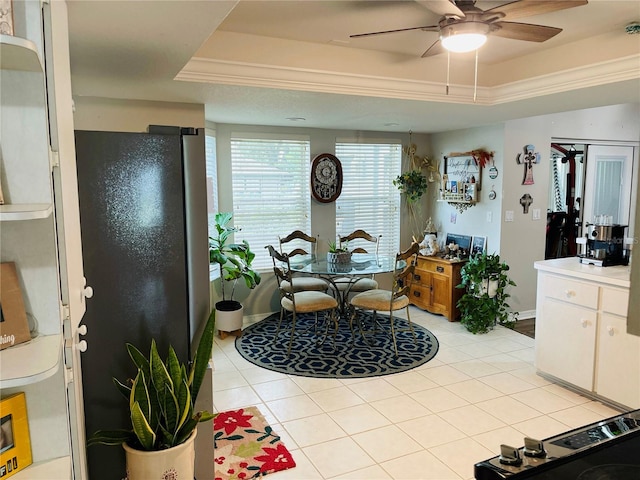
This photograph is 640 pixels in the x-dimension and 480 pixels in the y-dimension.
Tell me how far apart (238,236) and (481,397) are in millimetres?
3013

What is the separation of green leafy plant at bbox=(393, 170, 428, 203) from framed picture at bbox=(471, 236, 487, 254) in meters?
0.89

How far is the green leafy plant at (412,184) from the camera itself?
5.69m

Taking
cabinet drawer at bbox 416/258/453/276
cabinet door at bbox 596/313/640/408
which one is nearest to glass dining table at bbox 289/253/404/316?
cabinet drawer at bbox 416/258/453/276

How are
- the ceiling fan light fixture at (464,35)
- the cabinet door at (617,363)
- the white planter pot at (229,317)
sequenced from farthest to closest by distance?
the white planter pot at (229,317) < the cabinet door at (617,363) < the ceiling fan light fixture at (464,35)

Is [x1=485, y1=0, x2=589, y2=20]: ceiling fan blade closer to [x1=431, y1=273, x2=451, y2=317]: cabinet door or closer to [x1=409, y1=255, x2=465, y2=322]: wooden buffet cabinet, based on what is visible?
[x1=409, y1=255, x2=465, y2=322]: wooden buffet cabinet

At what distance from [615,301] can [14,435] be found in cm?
340

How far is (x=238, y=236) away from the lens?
5.23 metres

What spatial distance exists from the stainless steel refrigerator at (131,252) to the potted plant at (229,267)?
8.23ft

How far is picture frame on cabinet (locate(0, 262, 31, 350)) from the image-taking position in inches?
41.7

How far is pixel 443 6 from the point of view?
1.98m

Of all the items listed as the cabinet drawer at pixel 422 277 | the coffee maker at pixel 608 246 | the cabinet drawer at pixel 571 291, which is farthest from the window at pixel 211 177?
the coffee maker at pixel 608 246

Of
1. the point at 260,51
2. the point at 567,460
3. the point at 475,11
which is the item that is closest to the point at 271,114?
the point at 260,51

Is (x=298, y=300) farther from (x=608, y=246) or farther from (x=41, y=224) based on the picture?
(x=41, y=224)

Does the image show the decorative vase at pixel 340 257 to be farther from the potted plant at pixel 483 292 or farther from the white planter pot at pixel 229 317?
the potted plant at pixel 483 292
